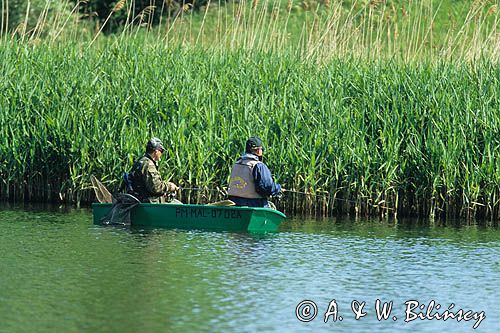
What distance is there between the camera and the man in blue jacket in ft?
48.1

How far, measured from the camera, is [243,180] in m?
14.9

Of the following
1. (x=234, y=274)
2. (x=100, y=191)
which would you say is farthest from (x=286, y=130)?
(x=234, y=274)

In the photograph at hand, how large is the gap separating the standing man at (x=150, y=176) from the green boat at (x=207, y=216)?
27 cm

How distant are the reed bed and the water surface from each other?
2.66 ft

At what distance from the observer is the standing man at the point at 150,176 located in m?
14.9

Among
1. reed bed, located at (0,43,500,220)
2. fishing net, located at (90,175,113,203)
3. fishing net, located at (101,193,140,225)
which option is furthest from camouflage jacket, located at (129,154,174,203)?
reed bed, located at (0,43,500,220)

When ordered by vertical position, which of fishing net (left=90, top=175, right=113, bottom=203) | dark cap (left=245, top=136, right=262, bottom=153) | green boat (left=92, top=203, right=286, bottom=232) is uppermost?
dark cap (left=245, top=136, right=262, bottom=153)

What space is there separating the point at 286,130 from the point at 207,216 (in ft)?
8.38

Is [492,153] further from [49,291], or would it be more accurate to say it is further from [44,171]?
[49,291]

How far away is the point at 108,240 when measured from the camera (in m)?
13.7

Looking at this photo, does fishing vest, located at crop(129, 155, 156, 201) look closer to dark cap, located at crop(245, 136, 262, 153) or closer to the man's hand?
the man's hand

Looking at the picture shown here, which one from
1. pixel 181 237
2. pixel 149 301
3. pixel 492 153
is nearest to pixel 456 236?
pixel 492 153

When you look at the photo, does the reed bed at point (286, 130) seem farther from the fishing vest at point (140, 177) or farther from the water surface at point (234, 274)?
the fishing vest at point (140, 177)

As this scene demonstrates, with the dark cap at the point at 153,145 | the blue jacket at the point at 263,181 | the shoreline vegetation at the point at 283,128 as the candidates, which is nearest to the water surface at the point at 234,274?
the blue jacket at the point at 263,181
